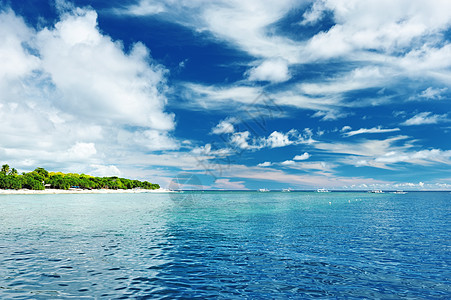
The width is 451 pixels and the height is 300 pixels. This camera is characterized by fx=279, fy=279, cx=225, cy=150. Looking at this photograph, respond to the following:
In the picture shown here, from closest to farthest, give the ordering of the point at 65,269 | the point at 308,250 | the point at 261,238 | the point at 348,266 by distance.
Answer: the point at 65,269
the point at 348,266
the point at 308,250
the point at 261,238

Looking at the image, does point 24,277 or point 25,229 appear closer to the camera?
point 24,277

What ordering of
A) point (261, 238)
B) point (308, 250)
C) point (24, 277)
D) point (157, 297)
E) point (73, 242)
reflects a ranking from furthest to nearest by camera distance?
point (261, 238) → point (73, 242) → point (308, 250) → point (24, 277) → point (157, 297)

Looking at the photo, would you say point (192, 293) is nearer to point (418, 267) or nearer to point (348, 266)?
point (348, 266)

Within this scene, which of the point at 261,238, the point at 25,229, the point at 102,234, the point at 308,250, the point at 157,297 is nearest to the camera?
the point at 157,297

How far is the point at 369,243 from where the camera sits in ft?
109

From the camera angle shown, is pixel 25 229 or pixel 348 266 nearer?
pixel 348 266

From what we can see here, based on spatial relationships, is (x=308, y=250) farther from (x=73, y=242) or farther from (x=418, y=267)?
(x=73, y=242)

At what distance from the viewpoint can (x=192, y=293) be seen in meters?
17.3

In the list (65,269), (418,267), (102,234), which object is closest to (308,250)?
(418,267)

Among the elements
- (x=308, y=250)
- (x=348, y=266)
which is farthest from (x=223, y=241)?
(x=348, y=266)

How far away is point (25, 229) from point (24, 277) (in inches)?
1097

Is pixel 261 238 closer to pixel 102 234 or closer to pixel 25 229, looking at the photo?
pixel 102 234

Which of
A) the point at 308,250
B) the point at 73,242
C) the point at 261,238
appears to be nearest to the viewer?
the point at 308,250

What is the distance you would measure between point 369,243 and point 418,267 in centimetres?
1006
